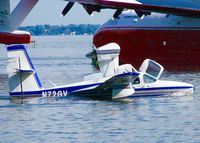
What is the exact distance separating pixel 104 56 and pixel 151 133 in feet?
33.1

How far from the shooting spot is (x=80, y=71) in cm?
6444

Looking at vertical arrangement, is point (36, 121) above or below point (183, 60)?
above

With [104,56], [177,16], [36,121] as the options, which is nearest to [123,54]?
[177,16]

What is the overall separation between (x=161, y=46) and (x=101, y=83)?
31.2 metres

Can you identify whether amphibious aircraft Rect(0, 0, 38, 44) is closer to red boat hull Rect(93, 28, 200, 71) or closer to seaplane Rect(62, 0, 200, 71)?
seaplane Rect(62, 0, 200, 71)

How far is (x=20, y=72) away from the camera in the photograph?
123ft

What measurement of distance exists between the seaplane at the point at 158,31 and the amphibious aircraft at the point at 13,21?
466 centimetres

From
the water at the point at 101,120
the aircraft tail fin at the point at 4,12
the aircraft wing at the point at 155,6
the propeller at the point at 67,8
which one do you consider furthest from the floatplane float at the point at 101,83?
the aircraft tail fin at the point at 4,12

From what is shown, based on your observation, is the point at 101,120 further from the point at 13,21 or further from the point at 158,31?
the point at 158,31

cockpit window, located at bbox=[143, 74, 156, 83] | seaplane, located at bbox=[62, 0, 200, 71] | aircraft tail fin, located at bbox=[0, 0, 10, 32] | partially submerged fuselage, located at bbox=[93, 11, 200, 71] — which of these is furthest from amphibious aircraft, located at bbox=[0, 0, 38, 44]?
cockpit window, located at bbox=[143, 74, 156, 83]

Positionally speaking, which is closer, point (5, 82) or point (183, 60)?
point (5, 82)

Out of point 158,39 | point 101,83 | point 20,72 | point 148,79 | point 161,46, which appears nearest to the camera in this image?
point 20,72

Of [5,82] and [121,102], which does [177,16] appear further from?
[121,102]

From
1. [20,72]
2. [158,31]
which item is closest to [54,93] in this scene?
[20,72]
